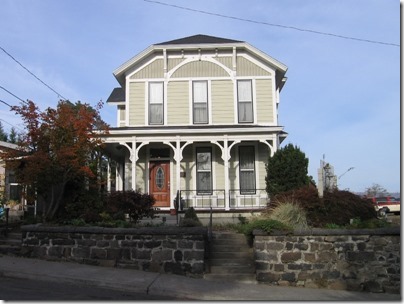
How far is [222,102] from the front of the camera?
19.8 meters

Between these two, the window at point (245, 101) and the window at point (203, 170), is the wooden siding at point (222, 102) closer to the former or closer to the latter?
the window at point (245, 101)

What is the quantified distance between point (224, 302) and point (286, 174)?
8.86m

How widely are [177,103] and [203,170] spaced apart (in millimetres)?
3253

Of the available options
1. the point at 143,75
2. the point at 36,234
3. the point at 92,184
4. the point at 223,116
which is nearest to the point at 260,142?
the point at 223,116

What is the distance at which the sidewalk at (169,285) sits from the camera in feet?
29.6

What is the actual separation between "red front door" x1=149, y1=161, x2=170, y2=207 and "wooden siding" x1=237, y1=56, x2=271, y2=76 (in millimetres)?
5331

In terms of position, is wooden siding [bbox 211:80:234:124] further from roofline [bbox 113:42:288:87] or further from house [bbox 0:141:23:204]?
house [bbox 0:141:23:204]

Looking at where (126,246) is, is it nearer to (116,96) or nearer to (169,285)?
(169,285)

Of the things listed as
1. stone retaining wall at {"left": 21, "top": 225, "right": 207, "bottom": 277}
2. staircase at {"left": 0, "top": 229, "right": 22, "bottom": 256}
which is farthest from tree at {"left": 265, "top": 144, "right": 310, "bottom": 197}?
staircase at {"left": 0, "top": 229, "right": 22, "bottom": 256}

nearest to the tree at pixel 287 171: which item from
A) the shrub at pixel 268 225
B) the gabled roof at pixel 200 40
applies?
the shrub at pixel 268 225

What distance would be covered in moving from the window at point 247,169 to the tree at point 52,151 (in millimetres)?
7178

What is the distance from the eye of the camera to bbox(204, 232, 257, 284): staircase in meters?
10.6

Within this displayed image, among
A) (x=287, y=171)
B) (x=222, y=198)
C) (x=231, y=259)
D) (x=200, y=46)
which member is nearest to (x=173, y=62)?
(x=200, y=46)

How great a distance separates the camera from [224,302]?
331 inches
